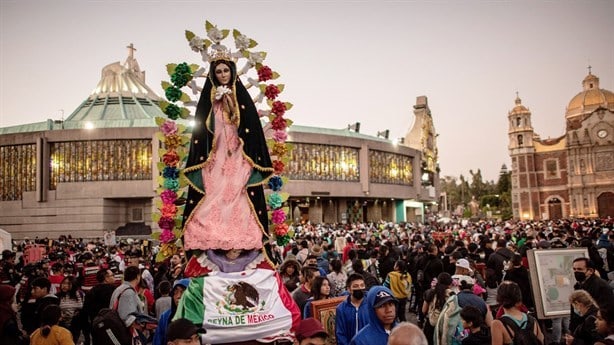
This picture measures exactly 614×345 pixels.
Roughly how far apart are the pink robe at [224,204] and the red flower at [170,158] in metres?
0.54

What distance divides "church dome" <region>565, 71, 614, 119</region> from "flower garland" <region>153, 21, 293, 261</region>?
81552mm

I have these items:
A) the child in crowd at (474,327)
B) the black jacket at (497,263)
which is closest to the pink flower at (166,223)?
the child in crowd at (474,327)

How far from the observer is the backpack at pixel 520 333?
16.3 feet

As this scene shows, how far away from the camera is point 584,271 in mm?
6832

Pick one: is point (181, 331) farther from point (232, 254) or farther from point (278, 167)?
point (278, 167)

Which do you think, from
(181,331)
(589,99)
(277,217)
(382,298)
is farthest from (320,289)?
(589,99)

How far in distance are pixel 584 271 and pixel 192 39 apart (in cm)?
633

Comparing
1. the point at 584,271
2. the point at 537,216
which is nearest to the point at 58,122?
the point at 584,271

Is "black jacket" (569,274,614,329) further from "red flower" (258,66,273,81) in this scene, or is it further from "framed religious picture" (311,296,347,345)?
"red flower" (258,66,273,81)

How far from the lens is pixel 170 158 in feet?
22.3

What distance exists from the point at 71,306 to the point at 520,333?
6.60 m

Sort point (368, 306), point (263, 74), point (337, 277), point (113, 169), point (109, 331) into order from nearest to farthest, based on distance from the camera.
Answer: point (368, 306) < point (109, 331) < point (263, 74) < point (337, 277) < point (113, 169)

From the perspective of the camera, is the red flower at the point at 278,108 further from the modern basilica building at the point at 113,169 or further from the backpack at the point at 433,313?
the modern basilica building at the point at 113,169

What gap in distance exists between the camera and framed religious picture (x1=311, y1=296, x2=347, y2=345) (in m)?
6.05
